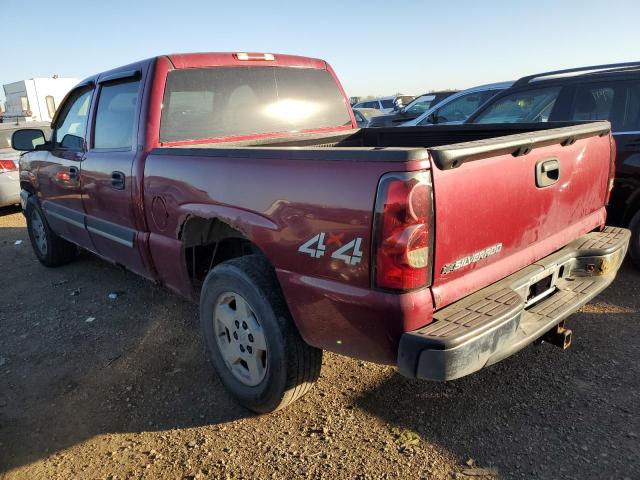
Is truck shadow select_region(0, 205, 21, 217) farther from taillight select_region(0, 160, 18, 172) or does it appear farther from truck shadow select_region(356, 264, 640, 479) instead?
truck shadow select_region(356, 264, 640, 479)

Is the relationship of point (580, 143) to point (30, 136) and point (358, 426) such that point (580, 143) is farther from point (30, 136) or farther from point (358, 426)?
point (30, 136)

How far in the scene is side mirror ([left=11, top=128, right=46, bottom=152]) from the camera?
4.88 meters

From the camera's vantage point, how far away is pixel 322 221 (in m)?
2.11

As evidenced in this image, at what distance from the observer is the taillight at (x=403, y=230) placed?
6.13 ft

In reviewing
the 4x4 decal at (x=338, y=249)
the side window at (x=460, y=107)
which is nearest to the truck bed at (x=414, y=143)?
the 4x4 decal at (x=338, y=249)

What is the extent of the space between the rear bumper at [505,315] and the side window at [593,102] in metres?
2.20

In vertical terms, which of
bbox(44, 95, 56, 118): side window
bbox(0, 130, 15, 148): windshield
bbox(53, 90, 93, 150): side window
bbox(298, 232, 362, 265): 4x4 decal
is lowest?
bbox(298, 232, 362, 265): 4x4 decal

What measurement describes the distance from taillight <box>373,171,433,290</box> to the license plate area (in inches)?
31.2

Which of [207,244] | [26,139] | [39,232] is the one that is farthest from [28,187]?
[207,244]

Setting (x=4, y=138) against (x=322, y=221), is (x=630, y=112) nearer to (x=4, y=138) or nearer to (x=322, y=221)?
(x=322, y=221)

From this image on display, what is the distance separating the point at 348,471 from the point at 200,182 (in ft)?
5.53

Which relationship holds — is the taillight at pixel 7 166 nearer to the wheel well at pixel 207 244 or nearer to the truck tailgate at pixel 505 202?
the wheel well at pixel 207 244

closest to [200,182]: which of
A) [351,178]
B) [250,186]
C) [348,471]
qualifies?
[250,186]

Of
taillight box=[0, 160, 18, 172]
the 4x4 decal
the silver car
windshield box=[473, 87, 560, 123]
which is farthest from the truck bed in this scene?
taillight box=[0, 160, 18, 172]
